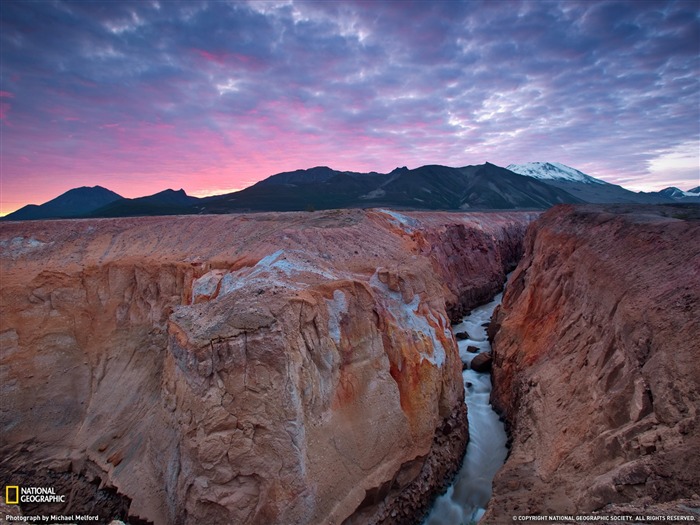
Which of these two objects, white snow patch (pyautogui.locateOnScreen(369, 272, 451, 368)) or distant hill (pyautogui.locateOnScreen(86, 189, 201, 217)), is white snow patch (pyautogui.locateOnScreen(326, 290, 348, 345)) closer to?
white snow patch (pyautogui.locateOnScreen(369, 272, 451, 368))

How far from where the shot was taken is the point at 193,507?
7508mm

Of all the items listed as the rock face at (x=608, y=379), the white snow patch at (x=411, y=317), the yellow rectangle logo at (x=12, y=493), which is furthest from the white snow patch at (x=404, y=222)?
the yellow rectangle logo at (x=12, y=493)

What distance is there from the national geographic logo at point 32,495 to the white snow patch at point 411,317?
9815mm

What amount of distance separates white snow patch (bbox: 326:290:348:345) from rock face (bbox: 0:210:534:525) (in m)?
0.04

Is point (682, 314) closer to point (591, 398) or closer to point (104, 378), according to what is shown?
point (591, 398)

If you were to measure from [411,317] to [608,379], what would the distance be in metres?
4.87

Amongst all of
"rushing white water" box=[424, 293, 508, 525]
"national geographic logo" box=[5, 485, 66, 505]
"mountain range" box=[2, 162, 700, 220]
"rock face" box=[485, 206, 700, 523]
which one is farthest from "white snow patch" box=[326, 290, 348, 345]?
"mountain range" box=[2, 162, 700, 220]

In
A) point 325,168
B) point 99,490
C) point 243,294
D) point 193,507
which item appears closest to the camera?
point 193,507

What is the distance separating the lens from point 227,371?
7859 mm

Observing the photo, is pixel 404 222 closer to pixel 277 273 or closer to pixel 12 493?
pixel 277 273

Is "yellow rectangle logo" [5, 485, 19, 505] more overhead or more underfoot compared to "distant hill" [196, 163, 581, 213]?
more underfoot

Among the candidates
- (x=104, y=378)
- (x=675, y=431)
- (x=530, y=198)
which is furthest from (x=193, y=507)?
(x=530, y=198)

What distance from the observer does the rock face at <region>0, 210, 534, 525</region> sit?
7.73 m

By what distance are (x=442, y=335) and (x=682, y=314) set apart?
227 inches
